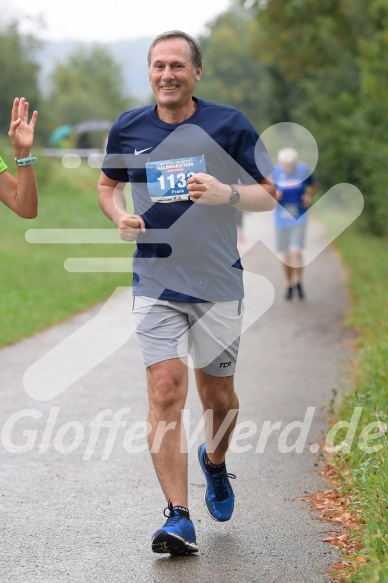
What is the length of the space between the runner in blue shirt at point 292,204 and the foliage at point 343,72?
1.77m

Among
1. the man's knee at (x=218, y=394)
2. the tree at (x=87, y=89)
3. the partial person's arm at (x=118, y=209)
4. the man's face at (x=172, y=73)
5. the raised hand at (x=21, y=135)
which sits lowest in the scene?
the tree at (x=87, y=89)

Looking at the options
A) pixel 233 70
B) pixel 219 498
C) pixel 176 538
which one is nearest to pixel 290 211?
pixel 219 498

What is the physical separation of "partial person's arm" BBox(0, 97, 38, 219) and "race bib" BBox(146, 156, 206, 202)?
1.75 ft

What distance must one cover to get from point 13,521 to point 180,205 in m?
1.68

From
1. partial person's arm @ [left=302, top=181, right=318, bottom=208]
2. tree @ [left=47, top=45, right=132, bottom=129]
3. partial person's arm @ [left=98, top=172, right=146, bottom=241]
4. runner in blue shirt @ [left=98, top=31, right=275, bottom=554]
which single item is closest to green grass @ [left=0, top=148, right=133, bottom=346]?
partial person's arm @ [left=302, top=181, right=318, bottom=208]

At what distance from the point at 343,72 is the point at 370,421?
89.7 feet

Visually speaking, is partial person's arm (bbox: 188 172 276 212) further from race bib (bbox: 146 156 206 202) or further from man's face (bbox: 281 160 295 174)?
man's face (bbox: 281 160 295 174)

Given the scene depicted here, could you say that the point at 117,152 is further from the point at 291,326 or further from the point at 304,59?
the point at 304,59

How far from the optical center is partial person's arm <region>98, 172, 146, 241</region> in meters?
5.13

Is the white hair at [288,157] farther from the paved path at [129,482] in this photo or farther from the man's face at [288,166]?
the paved path at [129,482]

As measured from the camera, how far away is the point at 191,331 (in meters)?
5.43

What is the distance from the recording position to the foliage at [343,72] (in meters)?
19.2

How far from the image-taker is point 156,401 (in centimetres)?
519

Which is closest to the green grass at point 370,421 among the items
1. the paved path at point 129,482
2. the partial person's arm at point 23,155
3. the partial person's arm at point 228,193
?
the paved path at point 129,482
